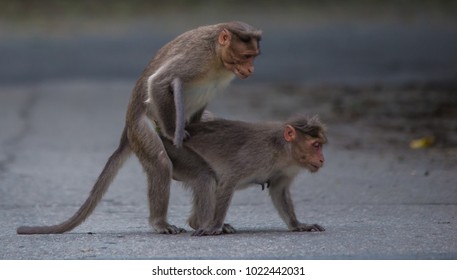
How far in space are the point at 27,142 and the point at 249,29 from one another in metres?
6.30

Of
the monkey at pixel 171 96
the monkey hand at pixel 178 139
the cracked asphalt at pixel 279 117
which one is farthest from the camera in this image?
the monkey at pixel 171 96

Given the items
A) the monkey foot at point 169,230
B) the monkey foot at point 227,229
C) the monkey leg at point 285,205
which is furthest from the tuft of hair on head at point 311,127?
the monkey foot at point 169,230

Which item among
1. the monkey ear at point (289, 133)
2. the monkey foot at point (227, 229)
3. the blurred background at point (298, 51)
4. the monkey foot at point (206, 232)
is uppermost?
the monkey ear at point (289, 133)

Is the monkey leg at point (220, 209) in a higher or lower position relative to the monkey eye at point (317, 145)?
lower

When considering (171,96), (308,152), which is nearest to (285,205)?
(308,152)

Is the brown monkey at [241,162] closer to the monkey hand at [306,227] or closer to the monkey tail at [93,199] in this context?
the monkey hand at [306,227]

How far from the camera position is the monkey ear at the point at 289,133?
29.1ft

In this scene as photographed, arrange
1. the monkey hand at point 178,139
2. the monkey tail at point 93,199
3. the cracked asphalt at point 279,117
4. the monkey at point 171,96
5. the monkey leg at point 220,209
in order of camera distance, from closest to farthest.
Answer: the cracked asphalt at point 279,117 → the monkey leg at point 220,209 → the monkey hand at point 178,139 → the monkey at point 171,96 → the monkey tail at point 93,199

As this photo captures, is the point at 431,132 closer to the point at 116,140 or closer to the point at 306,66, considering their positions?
the point at 116,140

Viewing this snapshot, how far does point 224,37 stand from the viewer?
9055 mm

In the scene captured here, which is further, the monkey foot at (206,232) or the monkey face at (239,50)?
the monkey face at (239,50)

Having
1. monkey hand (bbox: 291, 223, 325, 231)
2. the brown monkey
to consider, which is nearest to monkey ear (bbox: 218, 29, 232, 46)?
the brown monkey

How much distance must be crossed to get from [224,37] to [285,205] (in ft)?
4.27

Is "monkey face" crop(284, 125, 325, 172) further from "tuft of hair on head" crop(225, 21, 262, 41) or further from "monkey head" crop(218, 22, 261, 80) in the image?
"tuft of hair on head" crop(225, 21, 262, 41)
